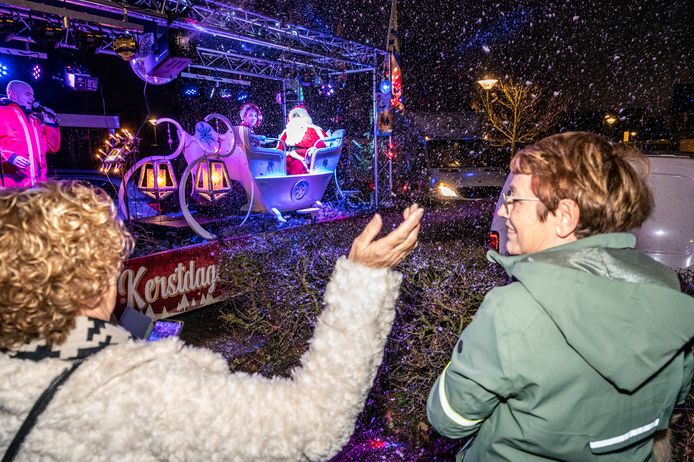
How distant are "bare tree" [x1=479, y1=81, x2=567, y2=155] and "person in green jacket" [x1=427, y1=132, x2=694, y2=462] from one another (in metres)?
21.1

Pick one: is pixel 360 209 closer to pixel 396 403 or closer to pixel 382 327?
pixel 396 403

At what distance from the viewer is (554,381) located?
3.48 feet

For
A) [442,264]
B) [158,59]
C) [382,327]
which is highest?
[158,59]

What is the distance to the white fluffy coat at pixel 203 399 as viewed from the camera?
3.01ft

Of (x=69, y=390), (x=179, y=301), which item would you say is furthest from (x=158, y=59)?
(x=69, y=390)

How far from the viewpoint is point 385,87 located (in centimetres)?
1092

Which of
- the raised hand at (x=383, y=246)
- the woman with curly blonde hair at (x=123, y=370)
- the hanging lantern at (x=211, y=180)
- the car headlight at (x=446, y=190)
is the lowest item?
the car headlight at (x=446, y=190)

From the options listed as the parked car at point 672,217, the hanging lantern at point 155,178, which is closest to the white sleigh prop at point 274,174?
the hanging lantern at point 155,178

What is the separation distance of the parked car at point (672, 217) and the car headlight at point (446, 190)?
23.4ft

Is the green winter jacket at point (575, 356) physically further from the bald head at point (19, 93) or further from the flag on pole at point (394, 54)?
the flag on pole at point (394, 54)

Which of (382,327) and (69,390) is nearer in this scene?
(69,390)

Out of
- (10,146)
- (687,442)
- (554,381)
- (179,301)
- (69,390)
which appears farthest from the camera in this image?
(10,146)

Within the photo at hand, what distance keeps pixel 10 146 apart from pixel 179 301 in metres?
4.52

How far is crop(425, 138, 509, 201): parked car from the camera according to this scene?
11.0 m
